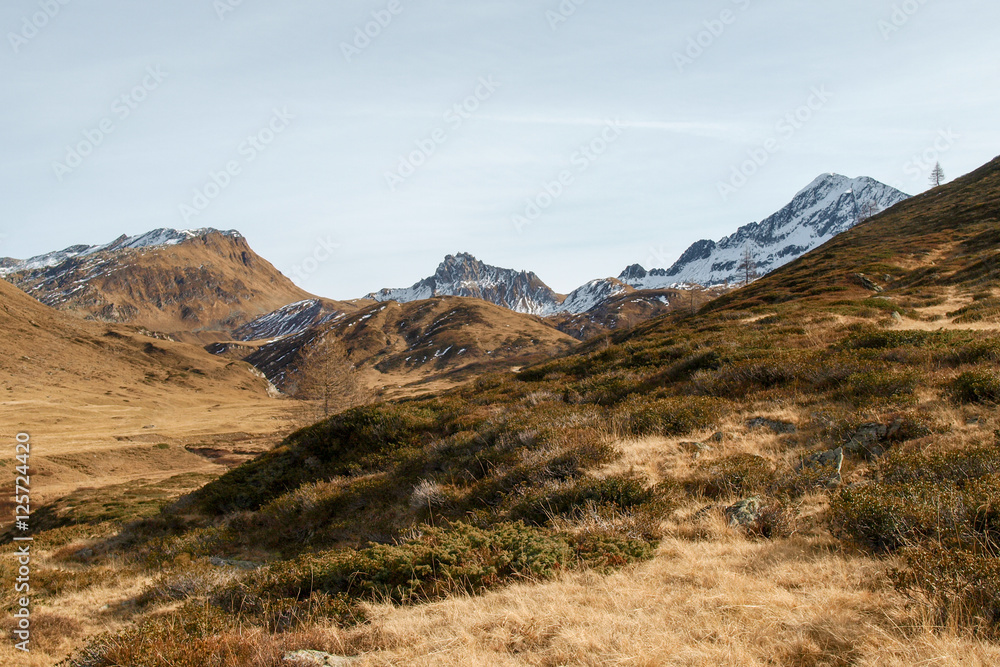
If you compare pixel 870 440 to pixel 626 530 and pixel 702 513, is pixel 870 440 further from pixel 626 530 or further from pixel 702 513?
pixel 626 530

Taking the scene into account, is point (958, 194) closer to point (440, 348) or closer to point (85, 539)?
point (85, 539)

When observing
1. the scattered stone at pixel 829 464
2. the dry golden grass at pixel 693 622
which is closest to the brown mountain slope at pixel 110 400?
the dry golden grass at pixel 693 622

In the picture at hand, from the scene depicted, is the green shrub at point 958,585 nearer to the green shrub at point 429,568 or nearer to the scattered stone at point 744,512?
the scattered stone at point 744,512

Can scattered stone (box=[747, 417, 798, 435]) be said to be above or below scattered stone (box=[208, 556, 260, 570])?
above

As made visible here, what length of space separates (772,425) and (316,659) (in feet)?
32.2

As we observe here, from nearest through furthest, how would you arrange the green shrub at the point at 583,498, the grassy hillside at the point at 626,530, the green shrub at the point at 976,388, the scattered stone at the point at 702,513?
the grassy hillside at the point at 626,530 < the scattered stone at the point at 702,513 < the green shrub at the point at 583,498 < the green shrub at the point at 976,388

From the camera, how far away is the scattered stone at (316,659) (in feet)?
14.6

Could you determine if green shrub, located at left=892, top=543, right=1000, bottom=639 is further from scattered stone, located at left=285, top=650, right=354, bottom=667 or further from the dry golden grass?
scattered stone, located at left=285, top=650, right=354, bottom=667

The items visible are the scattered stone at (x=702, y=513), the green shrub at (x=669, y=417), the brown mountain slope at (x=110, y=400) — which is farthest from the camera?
the brown mountain slope at (x=110, y=400)

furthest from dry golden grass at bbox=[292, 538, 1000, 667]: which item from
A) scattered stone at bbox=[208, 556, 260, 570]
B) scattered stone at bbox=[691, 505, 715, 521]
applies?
scattered stone at bbox=[208, 556, 260, 570]

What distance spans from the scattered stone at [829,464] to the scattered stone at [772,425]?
67.3 inches

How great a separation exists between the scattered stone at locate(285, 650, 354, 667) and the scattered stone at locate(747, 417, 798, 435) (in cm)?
925

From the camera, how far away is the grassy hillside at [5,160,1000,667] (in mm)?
4254

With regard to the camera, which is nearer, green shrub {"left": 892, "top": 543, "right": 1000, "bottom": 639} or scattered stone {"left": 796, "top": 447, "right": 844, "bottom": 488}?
green shrub {"left": 892, "top": 543, "right": 1000, "bottom": 639}
